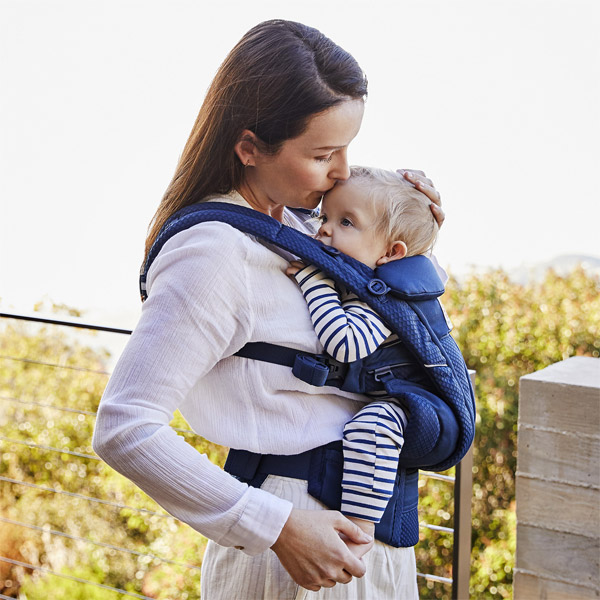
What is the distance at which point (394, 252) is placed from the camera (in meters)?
1.19

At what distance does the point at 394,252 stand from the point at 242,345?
33cm

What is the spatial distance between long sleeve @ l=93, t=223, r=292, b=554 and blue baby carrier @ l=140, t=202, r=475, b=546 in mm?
78

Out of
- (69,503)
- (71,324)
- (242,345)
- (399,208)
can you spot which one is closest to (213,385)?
(242,345)

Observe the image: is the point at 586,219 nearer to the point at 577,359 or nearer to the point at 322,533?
the point at 577,359

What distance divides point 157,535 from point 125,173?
4337mm

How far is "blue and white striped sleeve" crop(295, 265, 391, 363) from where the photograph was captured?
994mm

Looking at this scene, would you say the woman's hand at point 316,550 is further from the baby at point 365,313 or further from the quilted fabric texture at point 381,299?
the quilted fabric texture at point 381,299

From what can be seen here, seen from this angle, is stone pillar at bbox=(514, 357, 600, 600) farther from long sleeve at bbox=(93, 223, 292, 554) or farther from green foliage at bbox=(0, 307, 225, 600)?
green foliage at bbox=(0, 307, 225, 600)

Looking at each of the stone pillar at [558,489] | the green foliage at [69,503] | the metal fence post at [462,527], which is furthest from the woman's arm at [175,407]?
the green foliage at [69,503]

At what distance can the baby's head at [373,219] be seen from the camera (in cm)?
115

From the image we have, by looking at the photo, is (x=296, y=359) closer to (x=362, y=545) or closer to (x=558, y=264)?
(x=362, y=545)

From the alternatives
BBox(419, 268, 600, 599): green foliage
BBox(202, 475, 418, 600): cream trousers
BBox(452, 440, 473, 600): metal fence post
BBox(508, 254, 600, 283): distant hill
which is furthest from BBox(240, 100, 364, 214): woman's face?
BBox(508, 254, 600, 283): distant hill

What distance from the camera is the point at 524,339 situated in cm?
461

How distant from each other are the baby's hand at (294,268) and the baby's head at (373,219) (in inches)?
4.2
